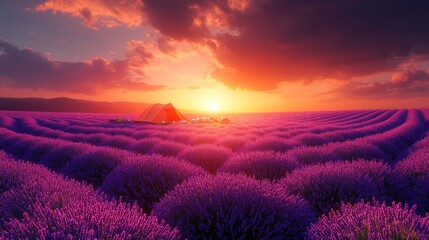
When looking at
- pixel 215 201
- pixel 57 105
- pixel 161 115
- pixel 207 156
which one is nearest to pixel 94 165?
pixel 207 156

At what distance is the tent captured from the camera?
77.0ft

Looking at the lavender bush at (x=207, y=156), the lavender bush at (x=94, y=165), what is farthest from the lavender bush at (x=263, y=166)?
the lavender bush at (x=94, y=165)

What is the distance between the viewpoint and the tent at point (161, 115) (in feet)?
77.0

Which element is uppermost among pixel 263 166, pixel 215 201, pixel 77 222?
pixel 77 222

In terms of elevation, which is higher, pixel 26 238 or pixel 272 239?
pixel 26 238

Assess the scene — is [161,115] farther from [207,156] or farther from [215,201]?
[215,201]

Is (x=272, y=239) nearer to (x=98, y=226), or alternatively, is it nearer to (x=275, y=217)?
(x=275, y=217)

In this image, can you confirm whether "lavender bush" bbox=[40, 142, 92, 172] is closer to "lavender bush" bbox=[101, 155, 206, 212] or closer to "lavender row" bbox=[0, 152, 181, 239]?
"lavender bush" bbox=[101, 155, 206, 212]

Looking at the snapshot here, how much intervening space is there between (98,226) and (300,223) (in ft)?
4.93

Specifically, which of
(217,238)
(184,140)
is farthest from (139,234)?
(184,140)

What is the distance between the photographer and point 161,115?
23656 mm

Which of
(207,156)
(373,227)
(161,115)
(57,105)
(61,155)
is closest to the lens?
(373,227)

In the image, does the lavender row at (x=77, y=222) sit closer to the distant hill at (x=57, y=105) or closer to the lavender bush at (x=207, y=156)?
the lavender bush at (x=207, y=156)

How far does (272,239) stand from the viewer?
222 cm
